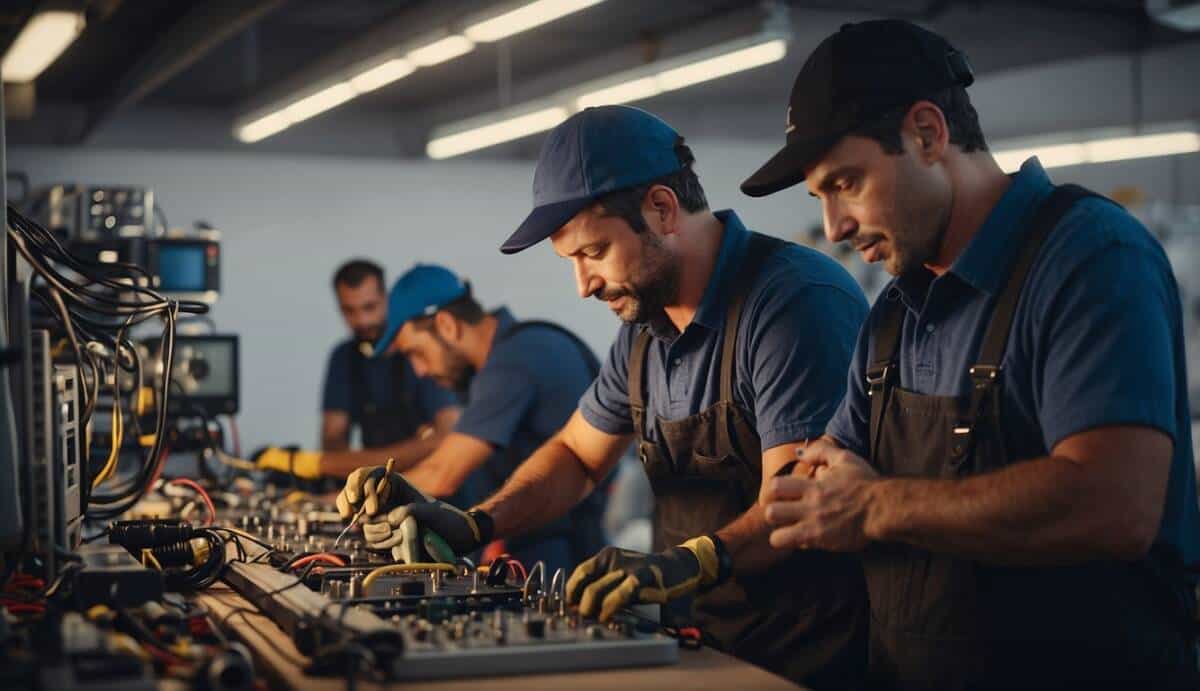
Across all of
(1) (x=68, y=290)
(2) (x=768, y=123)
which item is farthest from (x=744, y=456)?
(2) (x=768, y=123)

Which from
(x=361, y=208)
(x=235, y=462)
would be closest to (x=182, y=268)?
(x=235, y=462)

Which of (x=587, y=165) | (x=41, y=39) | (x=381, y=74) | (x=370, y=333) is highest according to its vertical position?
(x=381, y=74)

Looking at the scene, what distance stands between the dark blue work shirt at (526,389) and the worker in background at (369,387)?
160cm

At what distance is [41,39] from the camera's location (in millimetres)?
4344

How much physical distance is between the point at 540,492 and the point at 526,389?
1.10m

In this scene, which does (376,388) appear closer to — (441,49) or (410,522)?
(441,49)

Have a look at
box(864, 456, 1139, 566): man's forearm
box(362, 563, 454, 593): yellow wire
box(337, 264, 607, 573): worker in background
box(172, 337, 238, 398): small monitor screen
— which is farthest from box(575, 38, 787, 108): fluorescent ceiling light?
box(864, 456, 1139, 566): man's forearm

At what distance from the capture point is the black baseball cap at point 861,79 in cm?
188

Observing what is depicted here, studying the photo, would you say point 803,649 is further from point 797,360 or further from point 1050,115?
point 1050,115

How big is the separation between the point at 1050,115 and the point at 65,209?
8.15 meters

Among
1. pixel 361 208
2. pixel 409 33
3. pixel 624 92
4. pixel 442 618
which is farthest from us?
pixel 361 208

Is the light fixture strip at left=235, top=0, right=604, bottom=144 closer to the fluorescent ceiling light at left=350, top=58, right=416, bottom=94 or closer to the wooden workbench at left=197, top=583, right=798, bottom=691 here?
the fluorescent ceiling light at left=350, top=58, right=416, bottom=94

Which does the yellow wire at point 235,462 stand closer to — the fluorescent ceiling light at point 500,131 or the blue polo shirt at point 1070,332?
the fluorescent ceiling light at point 500,131

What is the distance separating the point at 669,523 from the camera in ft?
8.34
